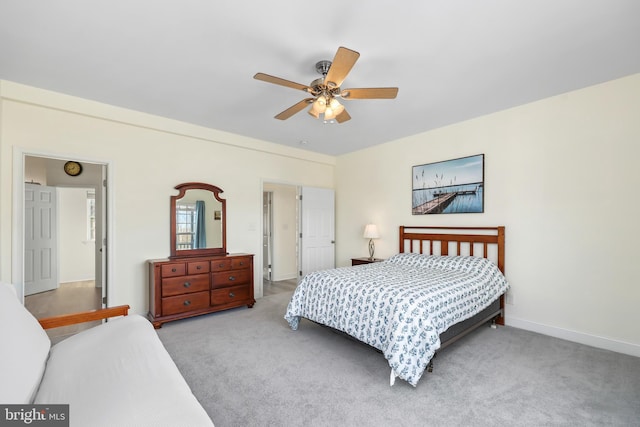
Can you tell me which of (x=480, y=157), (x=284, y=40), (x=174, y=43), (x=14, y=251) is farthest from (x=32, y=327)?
(x=480, y=157)

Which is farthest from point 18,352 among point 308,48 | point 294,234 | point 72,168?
point 72,168

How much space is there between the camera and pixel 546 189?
3.29 meters

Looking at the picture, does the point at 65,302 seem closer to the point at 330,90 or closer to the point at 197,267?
the point at 197,267

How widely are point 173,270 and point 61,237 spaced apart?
14.4 feet

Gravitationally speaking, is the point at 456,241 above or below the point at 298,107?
below

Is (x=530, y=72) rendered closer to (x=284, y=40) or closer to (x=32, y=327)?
(x=284, y=40)

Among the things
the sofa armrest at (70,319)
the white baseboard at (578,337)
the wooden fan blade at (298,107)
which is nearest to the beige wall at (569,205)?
the white baseboard at (578,337)

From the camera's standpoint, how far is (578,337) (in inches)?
120

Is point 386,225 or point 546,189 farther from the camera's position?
point 386,225

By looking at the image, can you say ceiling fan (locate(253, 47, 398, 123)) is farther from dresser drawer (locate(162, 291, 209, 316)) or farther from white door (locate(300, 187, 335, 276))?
white door (locate(300, 187, 335, 276))

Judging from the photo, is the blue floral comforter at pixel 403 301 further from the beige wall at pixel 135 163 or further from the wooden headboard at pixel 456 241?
the beige wall at pixel 135 163

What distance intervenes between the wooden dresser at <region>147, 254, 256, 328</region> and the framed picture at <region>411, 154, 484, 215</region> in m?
2.75

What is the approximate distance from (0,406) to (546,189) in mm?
4426

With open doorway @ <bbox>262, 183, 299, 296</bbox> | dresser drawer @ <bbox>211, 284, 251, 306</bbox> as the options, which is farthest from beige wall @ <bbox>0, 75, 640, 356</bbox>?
open doorway @ <bbox>262, 183, 299, 296</bbox>
